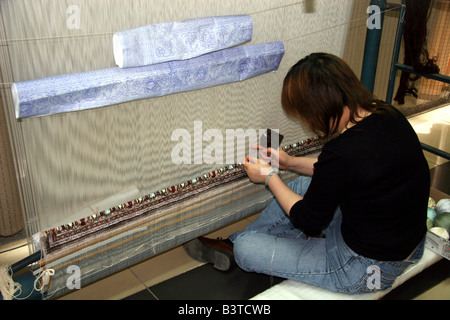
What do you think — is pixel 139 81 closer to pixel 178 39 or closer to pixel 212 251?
pixel 178 39

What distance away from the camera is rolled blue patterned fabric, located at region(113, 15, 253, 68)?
134 cm

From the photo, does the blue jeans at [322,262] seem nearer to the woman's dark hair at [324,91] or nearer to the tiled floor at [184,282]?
the tiled floor at [184,282]

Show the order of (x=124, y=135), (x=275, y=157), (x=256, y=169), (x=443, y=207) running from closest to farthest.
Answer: (x=124, y=135)
(x=256, y=169)
(x=275, y=157)
(x=443, y=207)

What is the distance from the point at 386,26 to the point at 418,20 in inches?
5.9

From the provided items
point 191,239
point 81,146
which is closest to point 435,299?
point 191,239

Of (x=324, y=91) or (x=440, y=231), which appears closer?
(x=324, y=91)

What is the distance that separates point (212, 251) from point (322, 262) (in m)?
0.48

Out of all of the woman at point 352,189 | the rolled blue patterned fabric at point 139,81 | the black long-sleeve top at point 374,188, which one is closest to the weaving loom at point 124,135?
the rolled blue patterned fabric at point 139,81

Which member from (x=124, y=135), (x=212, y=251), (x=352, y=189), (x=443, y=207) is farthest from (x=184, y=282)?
(x=443, y=207)

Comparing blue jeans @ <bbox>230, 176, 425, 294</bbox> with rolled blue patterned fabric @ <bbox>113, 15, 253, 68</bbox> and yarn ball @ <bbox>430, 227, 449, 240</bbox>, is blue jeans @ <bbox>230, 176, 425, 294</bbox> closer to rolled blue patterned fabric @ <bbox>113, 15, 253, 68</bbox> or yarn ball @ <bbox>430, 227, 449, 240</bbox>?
yarn ball @ <bbox>430, 227, 449, 240</bbox>

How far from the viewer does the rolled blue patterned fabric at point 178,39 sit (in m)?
1.34

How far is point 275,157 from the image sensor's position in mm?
1821

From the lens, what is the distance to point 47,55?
123cm
